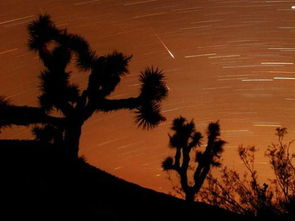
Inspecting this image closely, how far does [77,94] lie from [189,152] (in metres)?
5.13

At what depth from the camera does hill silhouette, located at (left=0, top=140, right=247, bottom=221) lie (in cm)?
621

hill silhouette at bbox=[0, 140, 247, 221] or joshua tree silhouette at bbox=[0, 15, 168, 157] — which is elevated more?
joshua tree silhouette at bbox=[0, 15, 168, 157]

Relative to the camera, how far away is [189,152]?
1409cm

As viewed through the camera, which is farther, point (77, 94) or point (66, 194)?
point (77, 94)

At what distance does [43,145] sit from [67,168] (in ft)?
5.70

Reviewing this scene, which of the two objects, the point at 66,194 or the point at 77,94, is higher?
the point at 77,94

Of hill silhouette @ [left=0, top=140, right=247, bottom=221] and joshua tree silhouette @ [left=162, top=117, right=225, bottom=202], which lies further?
joshua tree silhouette @ [left=162, top=117, right=225, bottom=202]

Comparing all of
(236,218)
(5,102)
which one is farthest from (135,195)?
(5,102)

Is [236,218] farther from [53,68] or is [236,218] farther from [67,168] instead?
[53,68]

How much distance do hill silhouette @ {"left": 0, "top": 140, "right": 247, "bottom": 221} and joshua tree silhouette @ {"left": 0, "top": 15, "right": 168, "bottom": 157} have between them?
0.63m

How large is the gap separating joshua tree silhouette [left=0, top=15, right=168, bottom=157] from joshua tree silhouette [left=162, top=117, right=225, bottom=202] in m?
3.07

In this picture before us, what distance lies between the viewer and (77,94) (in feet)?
34.8

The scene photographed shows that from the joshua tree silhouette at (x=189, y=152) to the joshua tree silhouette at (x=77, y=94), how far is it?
10.1ft

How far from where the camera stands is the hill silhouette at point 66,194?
621 centimetres
